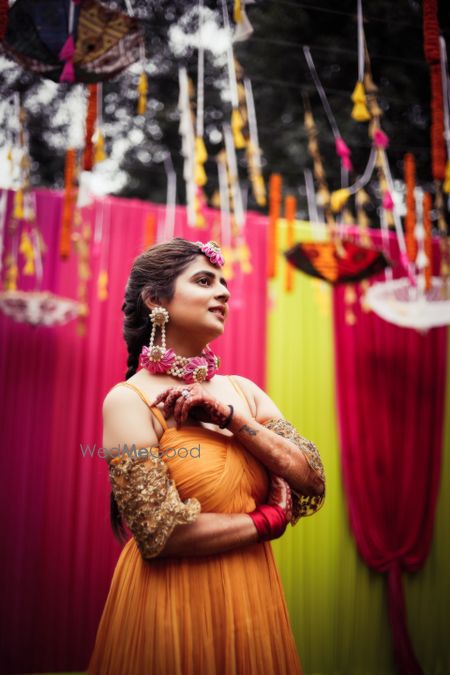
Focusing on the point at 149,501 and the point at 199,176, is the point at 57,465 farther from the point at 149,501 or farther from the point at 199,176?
the point at 149,501

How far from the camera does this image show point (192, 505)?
1276mm

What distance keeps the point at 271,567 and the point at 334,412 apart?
3.45 m

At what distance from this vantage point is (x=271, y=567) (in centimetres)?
146

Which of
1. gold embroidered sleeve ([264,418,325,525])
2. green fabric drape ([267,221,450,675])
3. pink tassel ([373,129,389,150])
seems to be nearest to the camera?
gold embroidered sleeve ([264,418,325,525])

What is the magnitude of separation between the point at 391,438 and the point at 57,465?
2.76 m

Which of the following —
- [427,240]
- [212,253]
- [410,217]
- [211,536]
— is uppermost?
[410,217]

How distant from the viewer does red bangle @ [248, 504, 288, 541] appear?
1333 mm

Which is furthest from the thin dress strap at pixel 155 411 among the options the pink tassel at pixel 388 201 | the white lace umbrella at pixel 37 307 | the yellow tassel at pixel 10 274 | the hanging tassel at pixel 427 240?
the yellow tassel at pixel 10 274

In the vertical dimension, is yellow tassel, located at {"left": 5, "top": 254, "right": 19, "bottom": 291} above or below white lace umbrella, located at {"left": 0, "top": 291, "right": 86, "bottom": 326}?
above

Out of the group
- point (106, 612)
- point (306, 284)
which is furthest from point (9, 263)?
point (106, 612)

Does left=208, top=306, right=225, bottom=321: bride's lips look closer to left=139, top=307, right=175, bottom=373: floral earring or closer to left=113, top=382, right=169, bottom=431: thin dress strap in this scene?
left=139, top=307, right=175, bottom=373: floral earring

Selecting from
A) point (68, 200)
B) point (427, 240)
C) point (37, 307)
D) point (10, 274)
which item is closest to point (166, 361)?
point (68, 200)

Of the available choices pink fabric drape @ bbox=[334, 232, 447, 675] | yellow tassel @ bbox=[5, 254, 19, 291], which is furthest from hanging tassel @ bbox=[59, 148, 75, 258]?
pink fabric drape @ bbox=[334, 232, 447, 675]

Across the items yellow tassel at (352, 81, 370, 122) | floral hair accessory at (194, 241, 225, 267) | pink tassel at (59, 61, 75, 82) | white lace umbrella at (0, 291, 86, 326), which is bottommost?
floral hair accessory at (194, 241, 225, 267)
